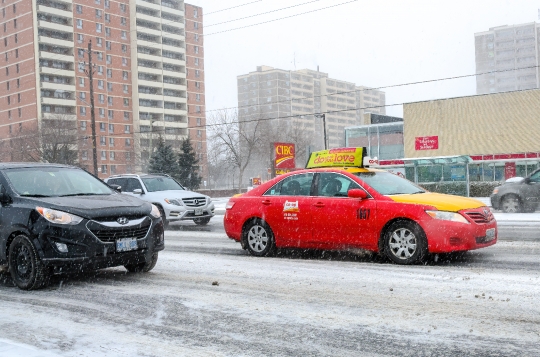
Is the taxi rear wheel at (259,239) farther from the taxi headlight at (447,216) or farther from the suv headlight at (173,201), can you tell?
the suv headlight at (173,201)

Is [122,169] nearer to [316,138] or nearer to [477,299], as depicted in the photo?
[316,138]

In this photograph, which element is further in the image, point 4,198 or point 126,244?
point 4,198

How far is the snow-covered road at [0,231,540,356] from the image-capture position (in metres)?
4.56

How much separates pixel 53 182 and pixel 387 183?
4.96m

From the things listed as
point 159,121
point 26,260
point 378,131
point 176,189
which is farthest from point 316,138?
point 26,260

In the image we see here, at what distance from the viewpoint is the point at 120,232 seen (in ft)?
23.8

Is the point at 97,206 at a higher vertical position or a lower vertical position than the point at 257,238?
higher

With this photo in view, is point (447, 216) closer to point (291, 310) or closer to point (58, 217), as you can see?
point (291, 310)

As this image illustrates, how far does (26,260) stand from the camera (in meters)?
7.16

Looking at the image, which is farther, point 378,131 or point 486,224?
point 378,131

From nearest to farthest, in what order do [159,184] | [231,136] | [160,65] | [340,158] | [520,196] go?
[340,158], [159,184], [520,196], [231,136], [160,65]

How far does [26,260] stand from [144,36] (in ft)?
335

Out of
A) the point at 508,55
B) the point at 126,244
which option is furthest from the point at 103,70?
the point at 508,55

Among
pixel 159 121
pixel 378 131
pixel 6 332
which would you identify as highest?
pixel 159 121
